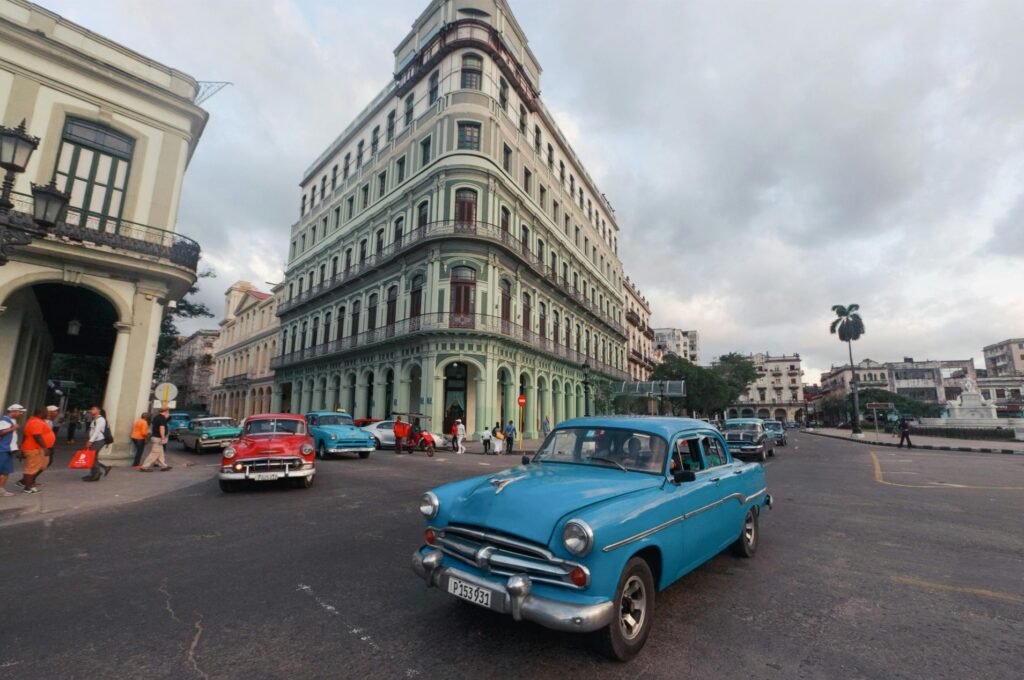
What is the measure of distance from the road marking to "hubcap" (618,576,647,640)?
3.24 m

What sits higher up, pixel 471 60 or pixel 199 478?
pixel 471 60

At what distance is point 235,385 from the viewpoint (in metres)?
53.2

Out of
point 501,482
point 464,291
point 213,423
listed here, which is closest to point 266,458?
point 501,482

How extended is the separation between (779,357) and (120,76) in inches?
5608

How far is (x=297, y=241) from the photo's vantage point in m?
45.8

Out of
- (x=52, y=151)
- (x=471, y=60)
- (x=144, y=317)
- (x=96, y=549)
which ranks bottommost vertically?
(x=96, y=549)

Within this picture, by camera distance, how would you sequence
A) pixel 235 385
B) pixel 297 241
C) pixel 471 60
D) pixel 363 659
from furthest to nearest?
1. pixel 235 385
2. pixel 297 241
3. pixel 471 60
4. pixel 363 659

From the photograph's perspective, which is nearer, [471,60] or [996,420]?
[471,60]

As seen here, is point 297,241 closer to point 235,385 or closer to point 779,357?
point 235,385

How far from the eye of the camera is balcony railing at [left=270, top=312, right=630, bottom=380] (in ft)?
85.5

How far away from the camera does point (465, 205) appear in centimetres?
2794

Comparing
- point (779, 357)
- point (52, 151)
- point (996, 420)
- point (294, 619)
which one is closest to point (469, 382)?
point (52, 151)

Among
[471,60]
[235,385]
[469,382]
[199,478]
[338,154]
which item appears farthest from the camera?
[235,385]

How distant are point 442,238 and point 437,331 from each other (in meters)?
5.47
